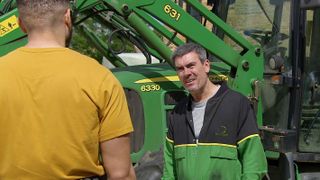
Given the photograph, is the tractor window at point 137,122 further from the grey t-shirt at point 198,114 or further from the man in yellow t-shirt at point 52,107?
the man in yellow t-shirt at point 52,107

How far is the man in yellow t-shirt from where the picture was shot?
6.37 feet

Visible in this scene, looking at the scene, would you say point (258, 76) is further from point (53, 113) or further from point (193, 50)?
point (53, 113)

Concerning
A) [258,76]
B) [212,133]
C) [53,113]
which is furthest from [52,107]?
[258,76]

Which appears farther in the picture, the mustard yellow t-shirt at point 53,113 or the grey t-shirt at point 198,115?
the grey t-shirt at point 198,115

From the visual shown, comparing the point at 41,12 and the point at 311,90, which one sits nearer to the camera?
the point at 41,12

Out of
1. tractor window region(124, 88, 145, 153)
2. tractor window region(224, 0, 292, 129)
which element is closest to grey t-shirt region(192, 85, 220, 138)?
tractor window region(124, 88, 145, 153)

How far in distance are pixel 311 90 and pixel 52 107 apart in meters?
3.23

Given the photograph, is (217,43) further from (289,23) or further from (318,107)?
(318,107)

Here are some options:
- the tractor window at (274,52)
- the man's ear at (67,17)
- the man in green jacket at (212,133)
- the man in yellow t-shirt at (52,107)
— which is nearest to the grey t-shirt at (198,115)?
the man in green jacket at (212,133)

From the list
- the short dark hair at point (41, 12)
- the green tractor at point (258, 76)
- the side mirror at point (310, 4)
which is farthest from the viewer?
the green tractor at point (258, 76)

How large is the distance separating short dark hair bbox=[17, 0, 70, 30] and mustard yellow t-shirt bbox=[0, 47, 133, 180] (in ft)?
0.29

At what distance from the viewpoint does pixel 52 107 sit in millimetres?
1942

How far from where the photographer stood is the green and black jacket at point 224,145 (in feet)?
9.58

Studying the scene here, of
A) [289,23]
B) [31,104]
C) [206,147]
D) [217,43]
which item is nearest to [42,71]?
[31,104]
